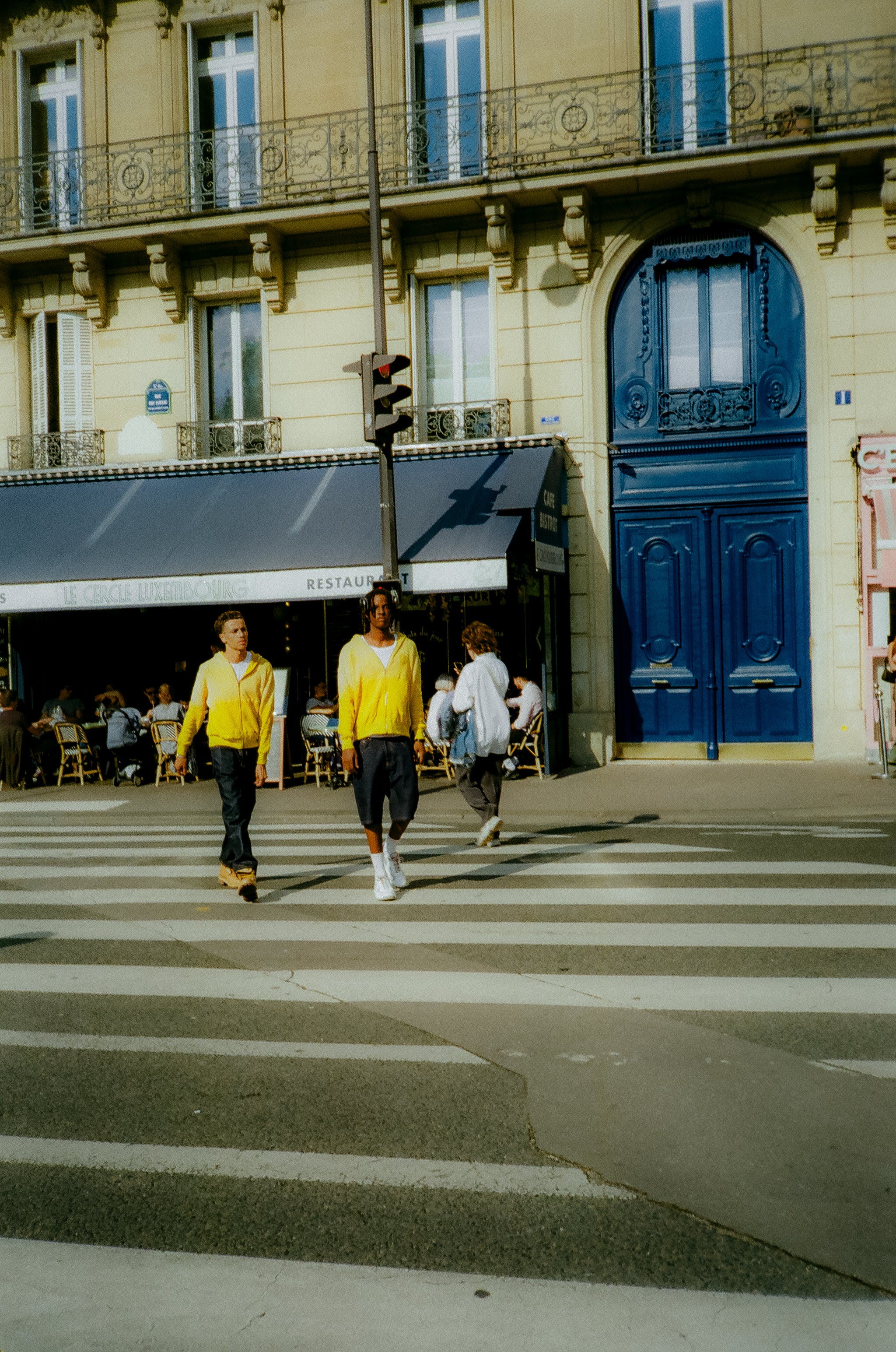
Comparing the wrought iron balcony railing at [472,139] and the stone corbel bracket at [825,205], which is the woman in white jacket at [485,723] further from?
the stone corbel bracket at [825,205]

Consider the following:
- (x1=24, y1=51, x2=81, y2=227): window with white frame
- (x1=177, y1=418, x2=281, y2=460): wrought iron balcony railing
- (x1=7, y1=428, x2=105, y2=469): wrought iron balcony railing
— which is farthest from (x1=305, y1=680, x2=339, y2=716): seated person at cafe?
(x1=24, y1=51, x2=81, y2=227): window with white frame

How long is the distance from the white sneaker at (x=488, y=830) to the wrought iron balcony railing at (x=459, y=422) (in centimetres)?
731

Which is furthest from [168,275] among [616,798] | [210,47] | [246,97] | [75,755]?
[616,798]

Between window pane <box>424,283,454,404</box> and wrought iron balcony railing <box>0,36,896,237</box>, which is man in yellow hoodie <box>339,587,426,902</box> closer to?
window pane <box>424,283,454,404</box>

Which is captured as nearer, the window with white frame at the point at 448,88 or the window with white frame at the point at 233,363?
the window with white frame at the point at 448,88

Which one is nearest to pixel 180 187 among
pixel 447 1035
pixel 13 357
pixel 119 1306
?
pixel 13 357

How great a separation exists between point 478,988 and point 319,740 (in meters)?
9.75

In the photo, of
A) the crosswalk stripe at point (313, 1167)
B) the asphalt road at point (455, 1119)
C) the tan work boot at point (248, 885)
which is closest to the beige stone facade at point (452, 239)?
the tan work boot at point (248, 885)

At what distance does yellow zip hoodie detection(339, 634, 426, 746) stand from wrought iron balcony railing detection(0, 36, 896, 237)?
9445mm

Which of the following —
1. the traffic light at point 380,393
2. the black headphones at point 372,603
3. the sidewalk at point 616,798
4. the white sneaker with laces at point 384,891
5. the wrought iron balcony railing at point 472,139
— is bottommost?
the sidewalk at point 616,798

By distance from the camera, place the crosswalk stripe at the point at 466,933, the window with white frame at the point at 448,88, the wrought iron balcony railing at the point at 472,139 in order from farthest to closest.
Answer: the window with white frame at the point at 448,88, the wrought iron balcony railing at the point at 472,139, the crosswalk stripe at the point at 466,933

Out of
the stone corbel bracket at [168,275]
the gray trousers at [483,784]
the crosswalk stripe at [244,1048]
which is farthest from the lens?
the stone corbel bracket at [168,275]

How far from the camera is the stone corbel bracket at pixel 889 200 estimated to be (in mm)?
13836

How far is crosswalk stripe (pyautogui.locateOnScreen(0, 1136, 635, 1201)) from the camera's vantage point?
329cm
